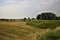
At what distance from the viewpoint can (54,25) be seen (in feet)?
6.90

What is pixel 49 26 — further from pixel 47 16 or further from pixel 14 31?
pixel 14 31

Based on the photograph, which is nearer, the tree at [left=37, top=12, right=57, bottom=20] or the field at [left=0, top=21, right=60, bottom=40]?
the field at [left=0, top=21, right=60, bottom=40]

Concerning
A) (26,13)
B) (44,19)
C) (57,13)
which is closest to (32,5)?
(26,13)

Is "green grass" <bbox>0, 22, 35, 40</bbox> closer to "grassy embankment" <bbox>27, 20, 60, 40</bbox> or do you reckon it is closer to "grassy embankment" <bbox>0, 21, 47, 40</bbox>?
"grassy embankment" <bbox>0, 21, 47, 40</bbox>

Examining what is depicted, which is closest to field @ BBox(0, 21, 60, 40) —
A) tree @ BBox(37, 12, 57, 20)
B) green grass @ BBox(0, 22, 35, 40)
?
green grass @ BBox(0, 22, 35, 40)

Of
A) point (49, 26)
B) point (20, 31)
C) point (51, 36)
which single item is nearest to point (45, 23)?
point (49, 26)

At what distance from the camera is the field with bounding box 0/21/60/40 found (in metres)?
1.96

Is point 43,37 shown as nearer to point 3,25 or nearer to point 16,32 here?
point 16,32

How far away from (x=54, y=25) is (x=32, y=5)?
0.47 meters

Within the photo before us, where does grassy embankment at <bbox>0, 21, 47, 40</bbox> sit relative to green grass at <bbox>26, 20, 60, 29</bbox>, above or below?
below

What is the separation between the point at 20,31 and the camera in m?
2.02

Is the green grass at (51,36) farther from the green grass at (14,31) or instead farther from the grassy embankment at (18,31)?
the green grass at (14,31)

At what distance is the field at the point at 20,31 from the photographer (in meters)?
1.96

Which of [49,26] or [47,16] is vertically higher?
[47,16]
